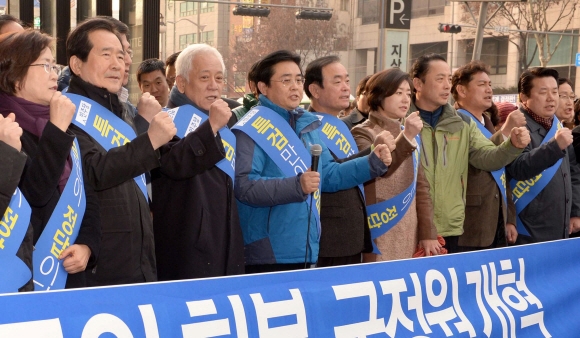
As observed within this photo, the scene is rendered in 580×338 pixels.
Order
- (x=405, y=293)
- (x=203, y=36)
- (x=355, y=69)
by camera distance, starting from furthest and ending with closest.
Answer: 1. (x=355, y=69)
2. (x=203, y=36)
3. (x=405, y=293)

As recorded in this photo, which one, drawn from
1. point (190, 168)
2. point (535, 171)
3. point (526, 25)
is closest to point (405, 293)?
point (190, 168)

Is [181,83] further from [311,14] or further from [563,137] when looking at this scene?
[311,14]

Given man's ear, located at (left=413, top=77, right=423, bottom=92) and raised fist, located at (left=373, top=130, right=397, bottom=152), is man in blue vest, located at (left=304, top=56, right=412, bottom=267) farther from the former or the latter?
man's ear, located at (left=413, top=77, right=423, bottom=92)

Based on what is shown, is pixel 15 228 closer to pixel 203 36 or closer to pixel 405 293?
pixel 405 293

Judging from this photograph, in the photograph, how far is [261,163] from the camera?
13.7 feet

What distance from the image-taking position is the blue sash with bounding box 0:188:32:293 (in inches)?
110

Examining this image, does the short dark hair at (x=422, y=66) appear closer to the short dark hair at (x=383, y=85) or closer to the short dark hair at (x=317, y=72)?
the short dark hair at (x=383, y=85)

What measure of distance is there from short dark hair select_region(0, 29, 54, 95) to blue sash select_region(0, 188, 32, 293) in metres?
0.51

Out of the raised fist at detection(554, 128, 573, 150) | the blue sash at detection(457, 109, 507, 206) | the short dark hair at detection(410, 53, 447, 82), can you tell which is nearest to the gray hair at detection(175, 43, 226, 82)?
the short dark hair at detection(410, 53, 447, 82)

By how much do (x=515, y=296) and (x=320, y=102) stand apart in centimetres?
172

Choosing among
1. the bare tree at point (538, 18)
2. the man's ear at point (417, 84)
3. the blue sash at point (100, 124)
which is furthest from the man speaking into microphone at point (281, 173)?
the bare tree at point (538, 18)

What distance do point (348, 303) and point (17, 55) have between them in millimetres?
1562

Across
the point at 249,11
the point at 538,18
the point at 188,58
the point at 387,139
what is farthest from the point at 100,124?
the point at 538,18

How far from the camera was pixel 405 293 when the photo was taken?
3145 millimetres
